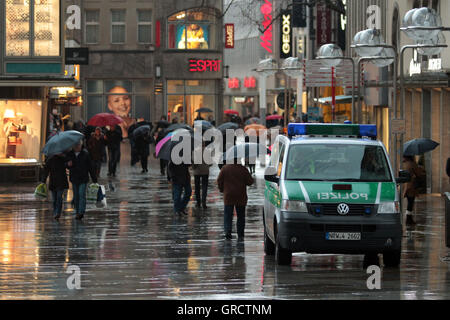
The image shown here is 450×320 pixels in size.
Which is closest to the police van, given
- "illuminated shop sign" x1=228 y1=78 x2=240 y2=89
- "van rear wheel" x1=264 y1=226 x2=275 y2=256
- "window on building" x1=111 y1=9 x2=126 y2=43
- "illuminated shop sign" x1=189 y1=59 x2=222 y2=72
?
"van rear wheel" x1=264 y1=226 x2=275 y2=256

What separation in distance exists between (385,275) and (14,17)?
2215 centimetres

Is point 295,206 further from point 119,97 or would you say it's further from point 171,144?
point 119,97

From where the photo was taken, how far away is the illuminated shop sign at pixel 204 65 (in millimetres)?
70312

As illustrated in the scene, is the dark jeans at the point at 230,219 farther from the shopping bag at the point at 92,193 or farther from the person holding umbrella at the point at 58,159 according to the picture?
the shopping bag at the point at 92,193

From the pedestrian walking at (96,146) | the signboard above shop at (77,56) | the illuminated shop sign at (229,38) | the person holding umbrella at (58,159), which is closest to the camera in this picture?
the person holding umbrella at (58,159)

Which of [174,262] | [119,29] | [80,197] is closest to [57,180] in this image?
[80,197]

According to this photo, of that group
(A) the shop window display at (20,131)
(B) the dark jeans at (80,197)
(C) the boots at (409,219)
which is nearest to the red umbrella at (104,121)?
(A) the shop window display at (20,131)

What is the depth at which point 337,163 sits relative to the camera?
16562mm

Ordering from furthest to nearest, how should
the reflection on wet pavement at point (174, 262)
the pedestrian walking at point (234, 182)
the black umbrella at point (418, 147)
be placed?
the black umbrella at point (418, 147) → the pedestrian walking at point (234, 182) → the reflection on wet pavement at point (174, 262)

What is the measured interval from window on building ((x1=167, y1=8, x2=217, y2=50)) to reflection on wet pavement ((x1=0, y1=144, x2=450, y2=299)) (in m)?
43.4

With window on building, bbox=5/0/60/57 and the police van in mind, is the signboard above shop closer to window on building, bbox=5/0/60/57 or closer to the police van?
window on building, bbox=5/0/60/57

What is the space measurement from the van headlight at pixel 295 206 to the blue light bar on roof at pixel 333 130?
1725 mm
